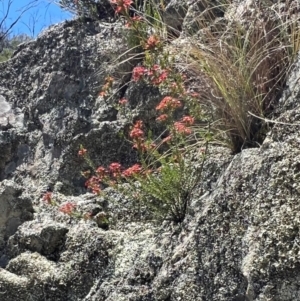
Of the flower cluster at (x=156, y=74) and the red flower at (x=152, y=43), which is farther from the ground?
the red flower at (x=152, y=43)

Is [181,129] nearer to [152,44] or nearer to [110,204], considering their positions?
[152,44]

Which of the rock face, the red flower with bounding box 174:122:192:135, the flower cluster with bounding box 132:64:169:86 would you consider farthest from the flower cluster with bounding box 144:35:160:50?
the rock face

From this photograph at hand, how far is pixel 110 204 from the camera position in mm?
3949

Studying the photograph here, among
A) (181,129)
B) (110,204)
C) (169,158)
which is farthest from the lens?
(110,204)

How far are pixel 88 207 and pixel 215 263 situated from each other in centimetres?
140

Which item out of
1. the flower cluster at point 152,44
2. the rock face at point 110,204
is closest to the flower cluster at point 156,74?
the flower cluster at point 152,44

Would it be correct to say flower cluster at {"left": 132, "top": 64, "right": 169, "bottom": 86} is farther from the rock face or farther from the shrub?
the rock face

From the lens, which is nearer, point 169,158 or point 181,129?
point 181,129

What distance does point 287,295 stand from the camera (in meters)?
2.32

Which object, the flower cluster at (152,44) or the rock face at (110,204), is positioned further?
the flower cluster at (152,44)

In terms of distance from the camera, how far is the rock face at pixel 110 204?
2545 mm

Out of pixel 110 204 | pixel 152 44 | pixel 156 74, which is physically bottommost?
pixel 110 204

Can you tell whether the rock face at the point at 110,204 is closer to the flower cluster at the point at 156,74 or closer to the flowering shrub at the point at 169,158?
the flowering shrub at the point at 169,158

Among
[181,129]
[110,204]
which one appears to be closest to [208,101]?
[181,129]
